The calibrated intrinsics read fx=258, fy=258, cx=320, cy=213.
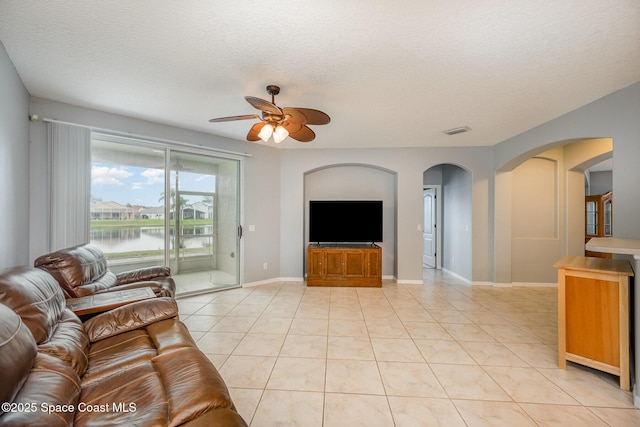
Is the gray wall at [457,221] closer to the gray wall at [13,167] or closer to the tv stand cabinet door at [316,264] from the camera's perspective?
the tv stand cabinet door at [316,264]

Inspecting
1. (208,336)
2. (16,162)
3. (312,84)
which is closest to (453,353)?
(208,336)

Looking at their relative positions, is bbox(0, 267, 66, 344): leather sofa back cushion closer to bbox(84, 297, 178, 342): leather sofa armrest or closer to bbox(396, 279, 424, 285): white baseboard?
bbox(84, 297, 178, 342): leather sofa armrest

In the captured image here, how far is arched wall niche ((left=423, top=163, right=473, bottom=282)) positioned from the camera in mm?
5055

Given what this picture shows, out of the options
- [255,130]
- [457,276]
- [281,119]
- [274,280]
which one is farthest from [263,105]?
[457,276]

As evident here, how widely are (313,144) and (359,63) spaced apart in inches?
105

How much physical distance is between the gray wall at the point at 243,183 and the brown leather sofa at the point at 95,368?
1914 millimetres

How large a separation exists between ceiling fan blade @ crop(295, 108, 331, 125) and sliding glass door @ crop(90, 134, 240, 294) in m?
2.54

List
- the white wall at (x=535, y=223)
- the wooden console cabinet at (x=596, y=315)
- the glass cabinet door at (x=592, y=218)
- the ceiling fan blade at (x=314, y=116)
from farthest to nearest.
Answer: the glass cabinet door at (x=592, y=218)
the white wall at (x=535, y=223)
the ceiling fan blade at (x=314, y=116)
the wooden console cabinet at (x=596, y=315)

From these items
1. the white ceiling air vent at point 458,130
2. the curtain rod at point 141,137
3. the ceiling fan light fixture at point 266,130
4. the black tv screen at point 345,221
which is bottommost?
the black tv screen at point 345,221

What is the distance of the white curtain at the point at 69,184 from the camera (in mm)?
2949

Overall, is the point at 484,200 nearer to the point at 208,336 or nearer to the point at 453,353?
the point at 453,353

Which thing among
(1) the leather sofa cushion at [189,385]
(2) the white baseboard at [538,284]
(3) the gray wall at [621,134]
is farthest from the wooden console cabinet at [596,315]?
(2) the white baseboard at [538,284]

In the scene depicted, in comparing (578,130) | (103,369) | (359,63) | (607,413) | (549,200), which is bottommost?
(607,413)

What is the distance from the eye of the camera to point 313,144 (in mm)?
4828
